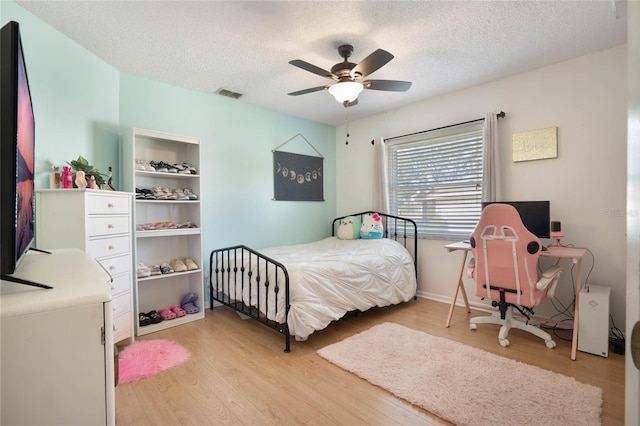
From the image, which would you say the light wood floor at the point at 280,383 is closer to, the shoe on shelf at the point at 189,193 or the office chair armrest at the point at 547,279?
the office chair armrest at the point at 547,279

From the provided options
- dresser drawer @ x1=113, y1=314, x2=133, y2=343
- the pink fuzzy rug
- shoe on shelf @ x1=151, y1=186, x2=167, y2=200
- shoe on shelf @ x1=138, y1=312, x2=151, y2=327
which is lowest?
the pink fuzzy rug

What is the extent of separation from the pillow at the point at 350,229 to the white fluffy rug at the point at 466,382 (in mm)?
1723

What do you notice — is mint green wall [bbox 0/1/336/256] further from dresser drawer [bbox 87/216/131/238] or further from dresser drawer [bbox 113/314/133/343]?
dresser drawer [bbox 113/314/133/343]

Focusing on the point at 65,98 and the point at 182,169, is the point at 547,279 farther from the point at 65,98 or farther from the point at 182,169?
the point at 65,98

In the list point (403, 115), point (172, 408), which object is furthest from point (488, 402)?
point (403, 115)

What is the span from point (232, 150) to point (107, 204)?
1.59 meters

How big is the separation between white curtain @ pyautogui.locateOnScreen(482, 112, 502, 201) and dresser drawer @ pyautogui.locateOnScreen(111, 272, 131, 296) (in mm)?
3556

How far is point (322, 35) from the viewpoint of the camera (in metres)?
2.27

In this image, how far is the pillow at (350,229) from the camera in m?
4.09

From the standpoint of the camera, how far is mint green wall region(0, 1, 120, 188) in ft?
6.77

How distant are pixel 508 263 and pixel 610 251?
1.03 m

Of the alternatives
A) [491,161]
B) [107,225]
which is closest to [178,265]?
[107,225]

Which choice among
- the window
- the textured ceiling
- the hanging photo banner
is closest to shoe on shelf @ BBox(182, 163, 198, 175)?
the textured ceiling

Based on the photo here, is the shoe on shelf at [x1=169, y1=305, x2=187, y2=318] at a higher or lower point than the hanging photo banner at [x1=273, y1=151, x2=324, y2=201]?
lower
